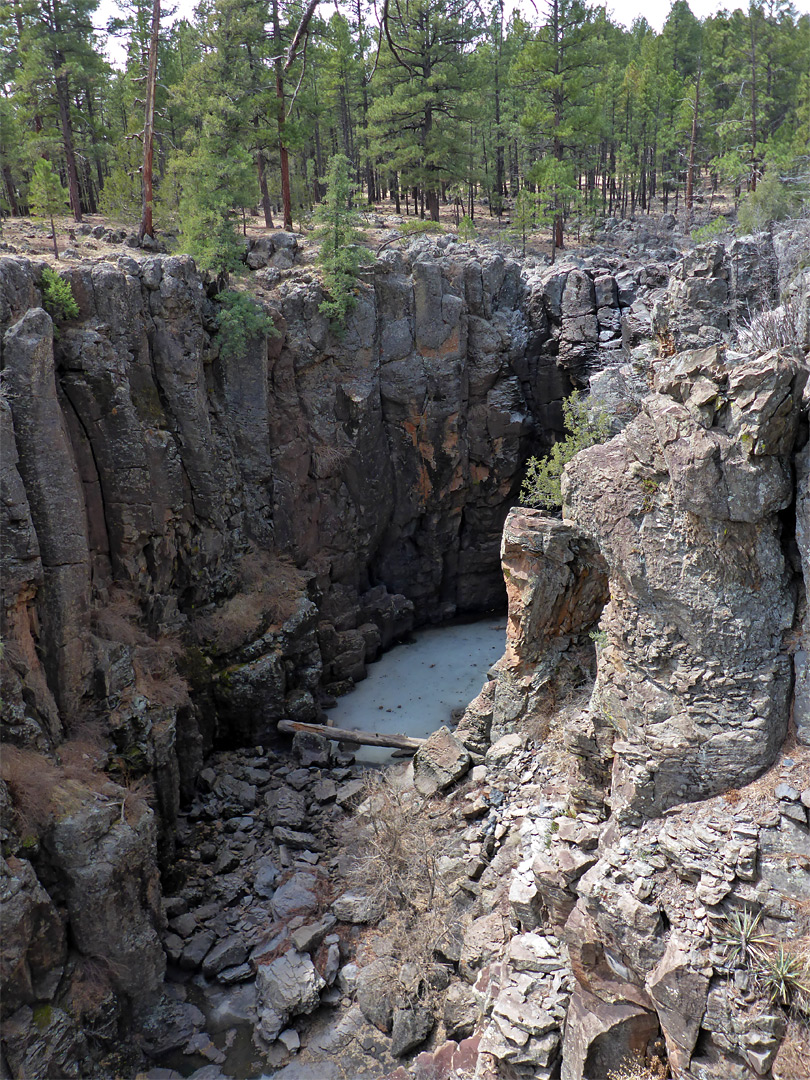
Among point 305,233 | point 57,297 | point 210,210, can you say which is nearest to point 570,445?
point 57,297

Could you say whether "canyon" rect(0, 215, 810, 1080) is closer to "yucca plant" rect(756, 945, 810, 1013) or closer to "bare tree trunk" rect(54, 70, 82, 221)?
"yucca plant" rect(756, 945, 810, 1013)

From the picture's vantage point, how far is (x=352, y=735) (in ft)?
73.6

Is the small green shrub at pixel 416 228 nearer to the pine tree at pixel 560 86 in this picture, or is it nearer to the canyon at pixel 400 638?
the canyon at pixel 400 638

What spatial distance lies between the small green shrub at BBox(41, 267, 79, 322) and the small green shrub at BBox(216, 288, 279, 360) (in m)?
5.15

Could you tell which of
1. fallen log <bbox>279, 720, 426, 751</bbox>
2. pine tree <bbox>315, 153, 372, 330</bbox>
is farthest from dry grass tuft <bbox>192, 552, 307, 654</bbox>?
pine tree <bbox>315, 153, 372, 330</bbox>

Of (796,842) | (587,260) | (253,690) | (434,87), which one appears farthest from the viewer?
(434,87)

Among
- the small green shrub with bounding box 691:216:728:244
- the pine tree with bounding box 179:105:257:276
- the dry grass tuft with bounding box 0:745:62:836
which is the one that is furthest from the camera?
the small green shrub with bounding box 691:216:728:244

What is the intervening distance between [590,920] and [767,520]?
21.1ft

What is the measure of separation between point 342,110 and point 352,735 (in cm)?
4084

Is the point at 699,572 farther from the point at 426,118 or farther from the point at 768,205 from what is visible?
the point at 426,118

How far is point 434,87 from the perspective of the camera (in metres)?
33.0

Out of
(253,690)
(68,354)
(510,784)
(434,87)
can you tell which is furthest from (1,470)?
(434,87)

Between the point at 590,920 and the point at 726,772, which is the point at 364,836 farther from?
the point at 726,772

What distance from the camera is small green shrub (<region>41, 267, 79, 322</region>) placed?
18.5 m
